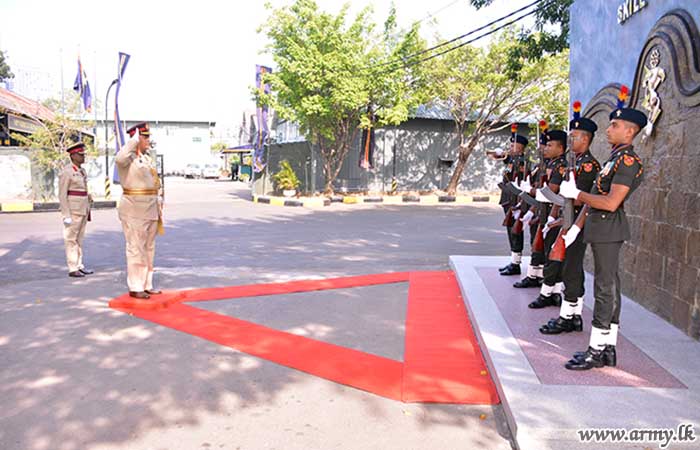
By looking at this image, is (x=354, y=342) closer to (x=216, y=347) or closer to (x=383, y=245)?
(x=216, y=347)

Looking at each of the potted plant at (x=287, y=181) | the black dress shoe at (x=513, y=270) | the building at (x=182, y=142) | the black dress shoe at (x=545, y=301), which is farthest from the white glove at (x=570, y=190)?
the building at (x=182, y=142)

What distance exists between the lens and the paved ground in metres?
3.32

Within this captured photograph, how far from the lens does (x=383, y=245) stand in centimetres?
1092

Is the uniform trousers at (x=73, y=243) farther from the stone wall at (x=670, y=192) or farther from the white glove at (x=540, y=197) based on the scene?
the stone wall at (x=670, y=192)

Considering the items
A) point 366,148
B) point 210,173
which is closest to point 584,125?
point 366,148

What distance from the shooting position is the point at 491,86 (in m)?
22.2

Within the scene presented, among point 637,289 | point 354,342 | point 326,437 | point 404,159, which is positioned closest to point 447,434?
point 326,437

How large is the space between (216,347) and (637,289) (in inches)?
168

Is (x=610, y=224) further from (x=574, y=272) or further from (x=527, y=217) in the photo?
(x=527, y=217)

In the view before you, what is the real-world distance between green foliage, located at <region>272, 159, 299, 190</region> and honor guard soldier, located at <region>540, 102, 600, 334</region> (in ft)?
61.3

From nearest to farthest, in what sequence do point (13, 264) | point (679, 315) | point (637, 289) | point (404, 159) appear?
point (679, 315) < point (637, 289) < point (13, 264) < point (404, 159)

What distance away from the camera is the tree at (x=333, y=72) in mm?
→ 20250

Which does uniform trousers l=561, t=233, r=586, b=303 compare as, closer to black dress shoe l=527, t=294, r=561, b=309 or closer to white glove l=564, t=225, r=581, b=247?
white glove l=564, t=225, r=581, b=247

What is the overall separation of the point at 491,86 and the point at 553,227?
18.0 m
